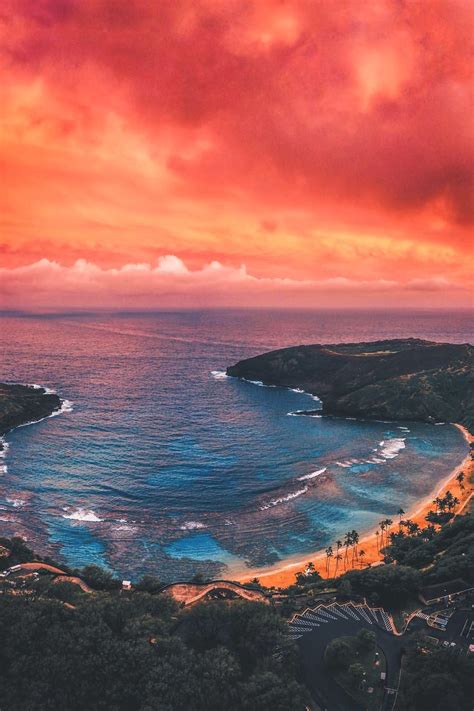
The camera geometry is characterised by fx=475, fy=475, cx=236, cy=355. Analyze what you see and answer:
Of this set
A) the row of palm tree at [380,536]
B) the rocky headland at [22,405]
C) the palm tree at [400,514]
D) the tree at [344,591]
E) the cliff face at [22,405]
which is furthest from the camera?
the cliff face at [22,405]

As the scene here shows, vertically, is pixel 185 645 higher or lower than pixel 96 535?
higher

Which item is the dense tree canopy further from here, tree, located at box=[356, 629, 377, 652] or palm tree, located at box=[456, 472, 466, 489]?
palm tree, located at box=[456, 472, 466, 489]

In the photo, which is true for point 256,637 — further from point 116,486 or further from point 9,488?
point 9,488

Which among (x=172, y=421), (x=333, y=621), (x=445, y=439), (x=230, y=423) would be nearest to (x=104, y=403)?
(x=172, y=421)

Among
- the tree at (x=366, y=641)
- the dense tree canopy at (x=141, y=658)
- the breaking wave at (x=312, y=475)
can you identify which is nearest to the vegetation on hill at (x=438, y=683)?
the tree at (x=366, y=641)

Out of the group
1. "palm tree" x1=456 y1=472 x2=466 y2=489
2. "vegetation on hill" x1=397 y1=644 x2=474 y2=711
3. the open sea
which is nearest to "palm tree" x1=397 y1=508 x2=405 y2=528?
the open sea

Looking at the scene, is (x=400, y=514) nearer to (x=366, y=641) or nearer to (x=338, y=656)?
(x=366, y=641)

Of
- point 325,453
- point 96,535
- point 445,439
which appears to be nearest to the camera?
point 96,535

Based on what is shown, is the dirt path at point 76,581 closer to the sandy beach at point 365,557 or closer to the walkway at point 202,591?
the walkway at point 202,591
